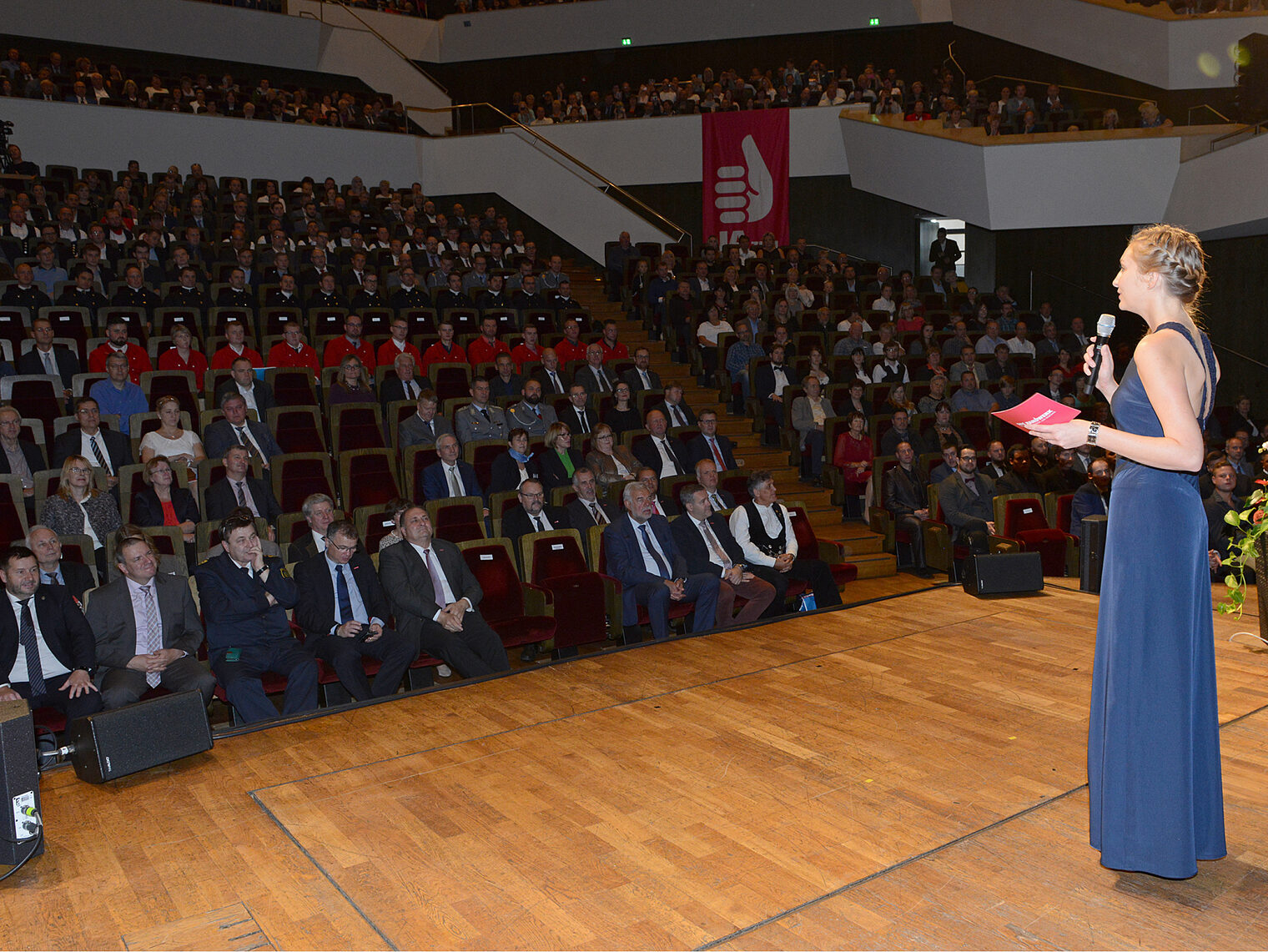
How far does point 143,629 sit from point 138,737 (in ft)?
2.90

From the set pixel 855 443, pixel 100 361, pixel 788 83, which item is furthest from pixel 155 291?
pixel 788 83

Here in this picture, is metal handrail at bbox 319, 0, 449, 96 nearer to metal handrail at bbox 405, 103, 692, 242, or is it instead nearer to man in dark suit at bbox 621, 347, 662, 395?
metal handrail at bbox 405, 103, 692, 242

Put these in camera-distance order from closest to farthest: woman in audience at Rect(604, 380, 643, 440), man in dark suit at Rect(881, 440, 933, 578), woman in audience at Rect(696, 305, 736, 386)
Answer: man in dark suit at Rect(881, 440, 933, 578) → woman in audience at Rect(604, 380, 643, 440) → woman in audience at Rect(696, 305, 736, 386)

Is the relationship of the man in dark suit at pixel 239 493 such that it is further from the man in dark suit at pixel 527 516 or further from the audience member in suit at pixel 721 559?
the audience member in suit at pixel 721 559

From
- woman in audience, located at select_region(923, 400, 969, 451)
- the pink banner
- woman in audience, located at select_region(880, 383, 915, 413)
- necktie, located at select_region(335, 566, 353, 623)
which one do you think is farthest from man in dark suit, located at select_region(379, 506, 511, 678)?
the pink banner

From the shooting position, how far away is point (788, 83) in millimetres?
11125

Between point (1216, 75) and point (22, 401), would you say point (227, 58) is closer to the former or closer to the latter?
point (22, 401)

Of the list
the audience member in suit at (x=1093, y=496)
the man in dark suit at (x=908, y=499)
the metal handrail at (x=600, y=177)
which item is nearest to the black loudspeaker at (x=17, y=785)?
the man in dark suit at (x=908, y=499)

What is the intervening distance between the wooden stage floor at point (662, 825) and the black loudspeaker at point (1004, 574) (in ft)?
2.36

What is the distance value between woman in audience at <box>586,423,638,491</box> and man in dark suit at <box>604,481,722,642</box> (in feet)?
2.80

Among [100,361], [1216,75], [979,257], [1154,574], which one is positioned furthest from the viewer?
[979,257]

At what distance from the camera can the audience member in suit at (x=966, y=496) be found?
510 centimetres

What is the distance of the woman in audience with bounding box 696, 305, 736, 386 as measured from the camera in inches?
295

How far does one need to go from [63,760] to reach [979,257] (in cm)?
1019
